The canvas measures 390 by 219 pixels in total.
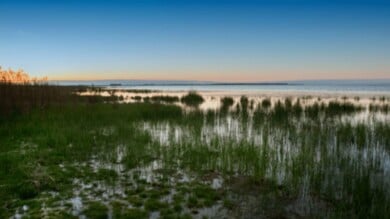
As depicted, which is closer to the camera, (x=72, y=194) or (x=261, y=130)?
(x=72, y=194)

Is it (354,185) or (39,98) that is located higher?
(39,98)

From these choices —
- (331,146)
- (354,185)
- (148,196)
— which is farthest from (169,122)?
(354,185)

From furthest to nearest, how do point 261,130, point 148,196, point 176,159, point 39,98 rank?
point 39,98
point 261,130
point 176,159
point 148,196

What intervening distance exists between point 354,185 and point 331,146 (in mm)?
4289

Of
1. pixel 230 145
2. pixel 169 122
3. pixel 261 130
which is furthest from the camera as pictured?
pixel 169 122

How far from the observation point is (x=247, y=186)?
7.30 meters

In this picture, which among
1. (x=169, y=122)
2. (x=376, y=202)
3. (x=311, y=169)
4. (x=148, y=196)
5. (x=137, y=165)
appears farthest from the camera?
(x=169, y=122)

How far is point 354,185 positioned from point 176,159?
5550 millimetres

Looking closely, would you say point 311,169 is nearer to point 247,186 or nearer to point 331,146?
point 247,186

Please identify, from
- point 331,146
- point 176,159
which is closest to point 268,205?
point 176,159

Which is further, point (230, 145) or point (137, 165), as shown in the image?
point (230, 145)

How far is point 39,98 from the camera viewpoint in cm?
1953

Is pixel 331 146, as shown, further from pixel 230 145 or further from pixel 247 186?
pixel 247 186

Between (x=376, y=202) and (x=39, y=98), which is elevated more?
(x=39, y=98)
